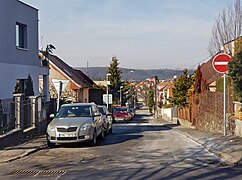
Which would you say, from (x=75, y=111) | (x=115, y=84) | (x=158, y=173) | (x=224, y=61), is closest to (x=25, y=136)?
(x=75, y=111)

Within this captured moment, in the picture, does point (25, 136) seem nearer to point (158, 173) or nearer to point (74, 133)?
point (74, 133)

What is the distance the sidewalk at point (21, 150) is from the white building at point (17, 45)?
846cm

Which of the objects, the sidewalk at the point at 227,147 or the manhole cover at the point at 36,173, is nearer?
the manhole cover at the point at 36,173

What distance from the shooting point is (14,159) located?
13.6 m

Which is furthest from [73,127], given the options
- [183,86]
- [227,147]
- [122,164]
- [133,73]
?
[133,73]

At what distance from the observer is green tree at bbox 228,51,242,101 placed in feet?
57.6

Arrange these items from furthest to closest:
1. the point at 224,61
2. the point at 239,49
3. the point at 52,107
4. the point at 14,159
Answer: the point at 52,107 < the point at 239,49 < the point at 224,61 < the point at 14,159

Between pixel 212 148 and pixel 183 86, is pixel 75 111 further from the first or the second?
pixel 183 86

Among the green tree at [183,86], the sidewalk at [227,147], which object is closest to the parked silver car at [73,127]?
the sidewalk at [227,147]

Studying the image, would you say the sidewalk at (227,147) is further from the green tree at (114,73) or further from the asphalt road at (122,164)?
the green tree at (114,73)

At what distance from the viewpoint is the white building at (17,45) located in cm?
2577

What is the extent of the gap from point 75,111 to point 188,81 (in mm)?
30094

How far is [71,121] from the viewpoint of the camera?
1672cm

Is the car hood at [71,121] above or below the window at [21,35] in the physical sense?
below
